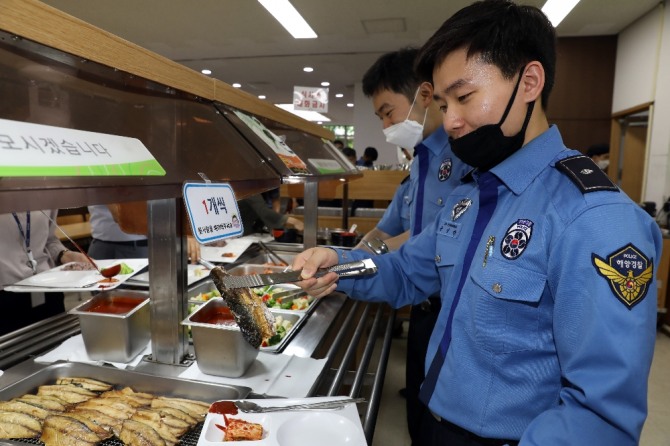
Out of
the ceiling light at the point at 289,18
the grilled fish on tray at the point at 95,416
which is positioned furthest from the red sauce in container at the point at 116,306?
the ceiling light at the point at 289,18

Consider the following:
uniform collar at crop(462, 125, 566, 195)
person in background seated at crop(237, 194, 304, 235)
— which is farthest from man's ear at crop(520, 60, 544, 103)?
person in background seated at crop(237, 194, 304, 235)

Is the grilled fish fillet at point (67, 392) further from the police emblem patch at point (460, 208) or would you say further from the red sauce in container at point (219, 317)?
the police emblem patch at point (460, 208)

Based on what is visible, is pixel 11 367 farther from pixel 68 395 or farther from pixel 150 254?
pixel 150 254

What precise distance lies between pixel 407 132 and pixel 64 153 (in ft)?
6.35

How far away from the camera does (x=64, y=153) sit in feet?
2.36

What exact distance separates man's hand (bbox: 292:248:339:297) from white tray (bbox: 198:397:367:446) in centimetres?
42

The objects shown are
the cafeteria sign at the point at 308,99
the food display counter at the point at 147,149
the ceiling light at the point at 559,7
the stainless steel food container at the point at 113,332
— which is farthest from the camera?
the cafeteria sign at the point at 308,99

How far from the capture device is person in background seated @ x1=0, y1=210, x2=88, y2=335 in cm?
212

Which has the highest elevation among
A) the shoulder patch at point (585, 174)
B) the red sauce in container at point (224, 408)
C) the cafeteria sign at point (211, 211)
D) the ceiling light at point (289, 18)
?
the ceiling light at point (289, 18)

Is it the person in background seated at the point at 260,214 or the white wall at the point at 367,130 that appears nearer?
the person in background seated at the point at 260,214

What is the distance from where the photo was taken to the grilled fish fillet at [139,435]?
999 mm

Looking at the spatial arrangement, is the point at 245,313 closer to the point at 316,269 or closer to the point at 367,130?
the point at 316,269

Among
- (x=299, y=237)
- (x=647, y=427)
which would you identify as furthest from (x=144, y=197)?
(x=647, y=427)

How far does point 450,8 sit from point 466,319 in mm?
6183
